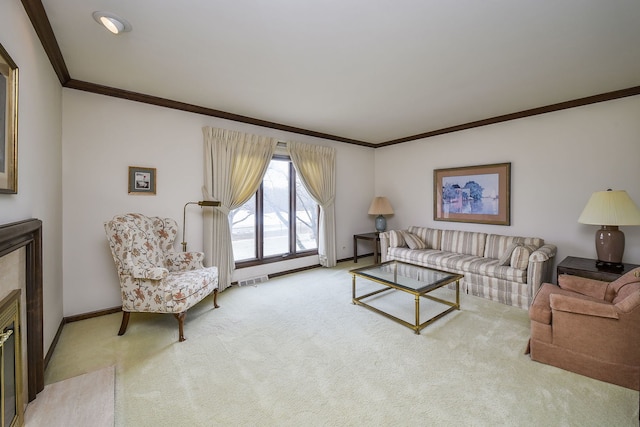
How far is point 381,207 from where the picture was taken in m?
5.26

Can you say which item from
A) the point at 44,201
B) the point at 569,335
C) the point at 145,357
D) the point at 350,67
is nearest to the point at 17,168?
the point at 44,201

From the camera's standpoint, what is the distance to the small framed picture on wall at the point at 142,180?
3.11 meters

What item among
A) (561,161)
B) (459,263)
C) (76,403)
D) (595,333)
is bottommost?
(76,403)

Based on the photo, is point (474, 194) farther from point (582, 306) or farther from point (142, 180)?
point (142, 180)

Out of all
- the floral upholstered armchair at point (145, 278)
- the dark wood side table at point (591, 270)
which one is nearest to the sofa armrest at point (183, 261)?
the floral upholstered armchair at point (145, 278)

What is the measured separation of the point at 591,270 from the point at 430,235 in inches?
84.3

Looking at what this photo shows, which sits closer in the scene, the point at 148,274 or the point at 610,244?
the point at 148,274

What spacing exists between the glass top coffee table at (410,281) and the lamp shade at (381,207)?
1.67 metres

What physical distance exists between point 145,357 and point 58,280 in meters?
1.29

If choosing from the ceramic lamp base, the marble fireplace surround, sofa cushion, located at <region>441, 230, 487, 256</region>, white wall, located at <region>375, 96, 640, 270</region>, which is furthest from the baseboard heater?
the ceramic lamp base

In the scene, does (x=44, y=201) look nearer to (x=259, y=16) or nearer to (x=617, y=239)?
(x=259, y=16)

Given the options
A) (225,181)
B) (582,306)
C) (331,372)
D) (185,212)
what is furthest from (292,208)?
(582,306)

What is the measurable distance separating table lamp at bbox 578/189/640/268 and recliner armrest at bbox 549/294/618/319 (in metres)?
1.37

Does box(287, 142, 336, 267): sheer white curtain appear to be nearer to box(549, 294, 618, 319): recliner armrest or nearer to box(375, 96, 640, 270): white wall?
box(375, 96, 640, 270): white wall
